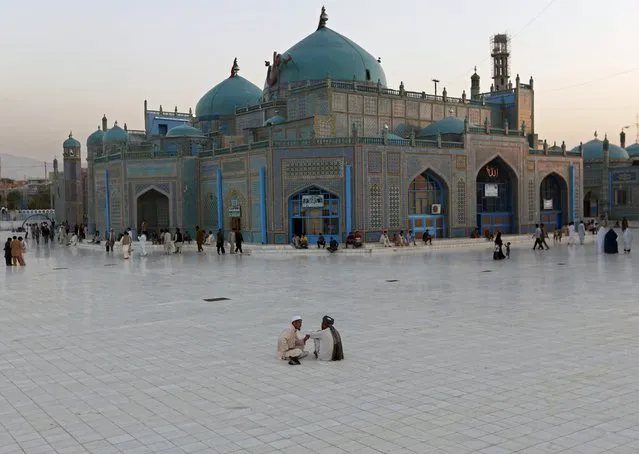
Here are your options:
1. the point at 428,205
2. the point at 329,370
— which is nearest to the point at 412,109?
the point at 428,205

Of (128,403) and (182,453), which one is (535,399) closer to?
(182,453)

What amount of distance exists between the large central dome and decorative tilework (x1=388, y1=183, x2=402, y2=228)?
9.13 meters

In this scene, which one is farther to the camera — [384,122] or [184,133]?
[184,133]

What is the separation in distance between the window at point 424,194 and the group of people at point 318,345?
2667cm

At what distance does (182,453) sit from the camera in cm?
573

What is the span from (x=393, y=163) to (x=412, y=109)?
7.91 meters

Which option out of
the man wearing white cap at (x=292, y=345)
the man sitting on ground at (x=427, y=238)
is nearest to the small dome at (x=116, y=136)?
the man sitting on ground at (x=427, y=238)

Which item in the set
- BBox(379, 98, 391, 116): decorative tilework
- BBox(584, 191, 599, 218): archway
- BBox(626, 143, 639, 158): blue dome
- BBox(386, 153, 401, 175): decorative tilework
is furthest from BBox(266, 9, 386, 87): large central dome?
BBox(626, 143, 639, 158): blue dome

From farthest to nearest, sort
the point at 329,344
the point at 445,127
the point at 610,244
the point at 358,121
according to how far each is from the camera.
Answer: the point at 445,127, the point at 358,121, the point at 610,244, the point at 329,344

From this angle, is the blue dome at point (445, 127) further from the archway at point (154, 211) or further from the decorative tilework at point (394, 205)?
the archway at point (154, 211)

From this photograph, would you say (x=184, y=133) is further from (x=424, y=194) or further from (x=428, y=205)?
(x=428, y=205)

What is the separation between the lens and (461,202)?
3716 cm

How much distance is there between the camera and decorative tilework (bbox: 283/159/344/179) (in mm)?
32719

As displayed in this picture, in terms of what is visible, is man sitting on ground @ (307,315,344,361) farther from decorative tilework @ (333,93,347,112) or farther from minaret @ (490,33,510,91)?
minaret @ (490,33,510,91)
